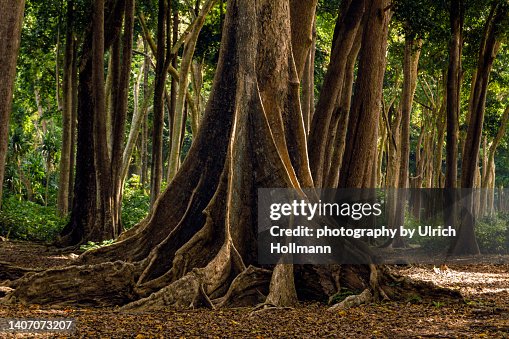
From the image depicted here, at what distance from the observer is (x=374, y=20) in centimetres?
1503

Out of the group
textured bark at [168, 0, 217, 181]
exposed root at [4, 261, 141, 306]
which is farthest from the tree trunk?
exposed root at [4, 261, 141, 306]

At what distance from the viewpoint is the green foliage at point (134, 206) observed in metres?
25.6

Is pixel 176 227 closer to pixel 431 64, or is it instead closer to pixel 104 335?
pixel 104 335

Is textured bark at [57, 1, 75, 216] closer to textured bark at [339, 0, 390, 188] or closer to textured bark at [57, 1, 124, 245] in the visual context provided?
textured bark at [57, 1, 124, 245]

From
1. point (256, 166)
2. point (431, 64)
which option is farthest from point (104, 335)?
point (431, 64)

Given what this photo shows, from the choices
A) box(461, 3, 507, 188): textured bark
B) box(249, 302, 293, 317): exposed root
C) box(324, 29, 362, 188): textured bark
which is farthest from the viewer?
box(461, 3, 507, 188): textured bark

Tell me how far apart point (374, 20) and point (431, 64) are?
13.1 metres

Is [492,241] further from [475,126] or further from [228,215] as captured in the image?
[228,215]

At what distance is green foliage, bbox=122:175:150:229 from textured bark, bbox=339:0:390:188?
11.2m

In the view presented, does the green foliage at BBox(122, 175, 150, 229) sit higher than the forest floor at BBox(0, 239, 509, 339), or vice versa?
the green foliage at BBox(122, 175, 150, 229)

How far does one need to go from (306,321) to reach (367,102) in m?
7.19

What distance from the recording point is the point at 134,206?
1195 inches

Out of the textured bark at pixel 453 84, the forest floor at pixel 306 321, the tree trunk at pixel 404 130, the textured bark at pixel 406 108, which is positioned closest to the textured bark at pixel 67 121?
the tree trunk at pixel 404 130

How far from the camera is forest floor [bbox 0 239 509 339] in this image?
7.50 meters
